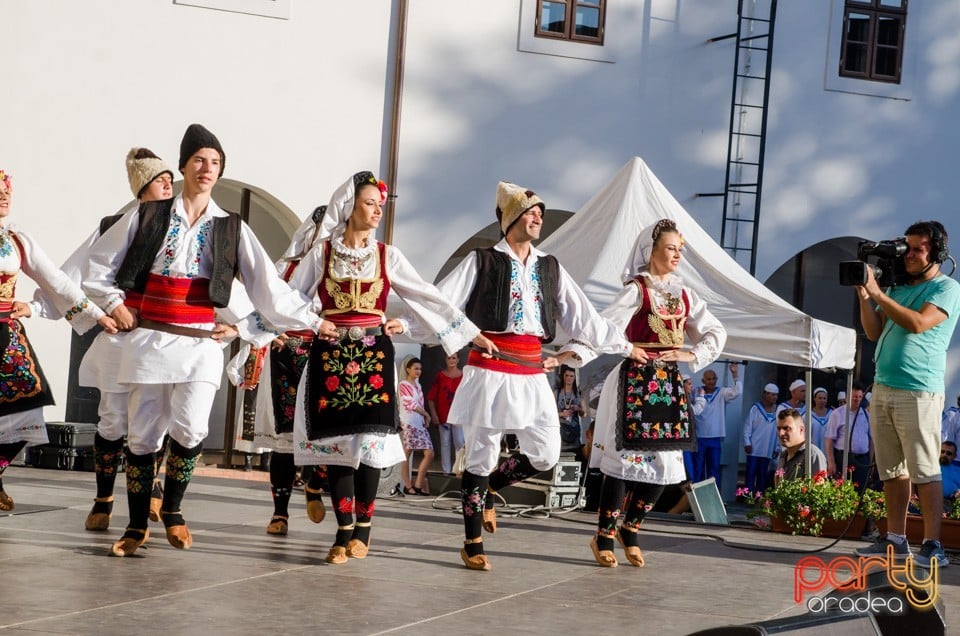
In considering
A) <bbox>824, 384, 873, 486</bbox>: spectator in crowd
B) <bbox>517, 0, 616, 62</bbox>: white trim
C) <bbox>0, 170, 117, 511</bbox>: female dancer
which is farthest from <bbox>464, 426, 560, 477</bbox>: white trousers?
<bbox>517, 0, 616, 62</bbox>: white trim

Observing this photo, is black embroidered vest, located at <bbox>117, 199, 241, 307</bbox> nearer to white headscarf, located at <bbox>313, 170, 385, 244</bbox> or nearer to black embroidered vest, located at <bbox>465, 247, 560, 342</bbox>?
white headscarf, located at <bbox>313, 170, 385, 244</bbox>

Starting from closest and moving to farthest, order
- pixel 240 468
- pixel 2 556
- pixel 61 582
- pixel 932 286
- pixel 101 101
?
pixel 61 582
pixel 2 556
pixel 932 286
pixel 101 101
pixel 240 468

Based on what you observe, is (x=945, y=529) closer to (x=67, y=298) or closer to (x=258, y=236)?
(x=67, y=298)

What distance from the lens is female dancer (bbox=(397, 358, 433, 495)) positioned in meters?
11.5

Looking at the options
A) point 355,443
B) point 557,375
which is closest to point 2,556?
point 355,443

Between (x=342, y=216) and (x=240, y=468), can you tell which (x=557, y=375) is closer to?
(x=240, y=468)

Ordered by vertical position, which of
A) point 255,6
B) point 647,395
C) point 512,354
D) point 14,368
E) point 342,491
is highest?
point 255,6

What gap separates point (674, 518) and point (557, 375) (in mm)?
3715

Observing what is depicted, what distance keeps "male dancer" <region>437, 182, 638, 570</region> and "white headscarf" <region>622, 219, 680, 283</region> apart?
0.46 metres

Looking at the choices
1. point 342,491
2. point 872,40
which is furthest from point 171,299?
point 872,40

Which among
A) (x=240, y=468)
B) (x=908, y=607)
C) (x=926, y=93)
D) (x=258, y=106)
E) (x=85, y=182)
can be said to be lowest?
(x=240, y=468)

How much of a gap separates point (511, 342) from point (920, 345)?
215 centimetres

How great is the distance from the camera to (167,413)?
5953mm

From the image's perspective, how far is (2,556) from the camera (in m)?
5.74
